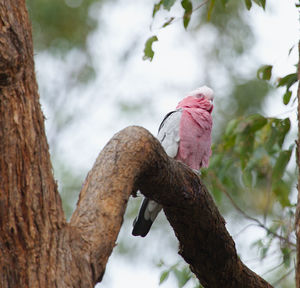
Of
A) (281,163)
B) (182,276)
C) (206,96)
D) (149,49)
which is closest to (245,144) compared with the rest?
(281,163)

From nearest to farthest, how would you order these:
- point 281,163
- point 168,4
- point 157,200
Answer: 1. point 157,200
2. point 168,4
3. point 281,163

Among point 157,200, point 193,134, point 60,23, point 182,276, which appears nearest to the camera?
point 157,200

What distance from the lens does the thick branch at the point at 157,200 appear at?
5.65 feet

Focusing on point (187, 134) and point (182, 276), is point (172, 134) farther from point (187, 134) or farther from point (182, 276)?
point (182, 276)

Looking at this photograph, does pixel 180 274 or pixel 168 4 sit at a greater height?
pixel 168 4

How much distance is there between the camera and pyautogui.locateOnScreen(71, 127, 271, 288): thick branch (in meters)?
1.72

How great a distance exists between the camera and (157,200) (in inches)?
92.6

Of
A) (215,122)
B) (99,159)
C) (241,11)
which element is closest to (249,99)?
(215,122)

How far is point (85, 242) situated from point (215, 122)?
439cm

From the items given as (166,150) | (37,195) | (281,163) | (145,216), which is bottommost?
(37,195)

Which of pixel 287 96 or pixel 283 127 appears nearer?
pixel 287 96

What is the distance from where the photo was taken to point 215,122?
5953mm

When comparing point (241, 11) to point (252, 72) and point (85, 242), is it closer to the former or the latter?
point (252, 72)

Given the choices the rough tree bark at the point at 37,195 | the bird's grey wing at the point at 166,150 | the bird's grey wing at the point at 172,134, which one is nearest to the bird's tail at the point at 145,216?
the bird's grey wing at the point at 166,150
